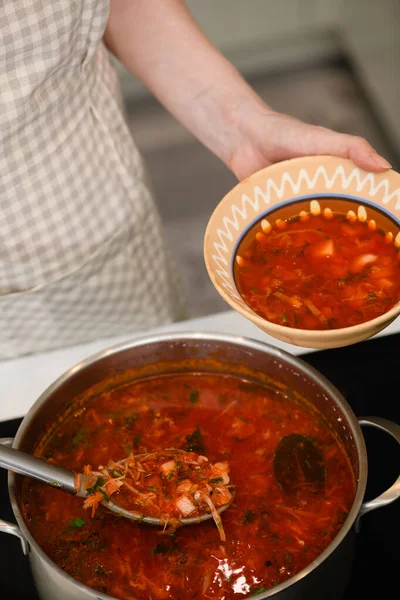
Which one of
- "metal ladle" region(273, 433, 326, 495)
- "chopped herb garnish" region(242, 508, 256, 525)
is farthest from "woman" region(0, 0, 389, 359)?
"chopped herb garnish" region(242, 508, 256, 525)

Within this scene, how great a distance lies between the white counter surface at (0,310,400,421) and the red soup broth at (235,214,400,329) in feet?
0.96

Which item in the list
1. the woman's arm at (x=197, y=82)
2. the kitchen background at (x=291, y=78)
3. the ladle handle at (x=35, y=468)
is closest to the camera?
the ladle handle at (x=35, y=468)

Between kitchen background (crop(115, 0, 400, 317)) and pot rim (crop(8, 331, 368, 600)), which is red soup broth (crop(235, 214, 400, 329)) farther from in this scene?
kitchen background (crop(115, 0, 400, 317))

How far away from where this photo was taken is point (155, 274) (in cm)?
192

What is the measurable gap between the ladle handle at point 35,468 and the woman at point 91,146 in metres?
0.59

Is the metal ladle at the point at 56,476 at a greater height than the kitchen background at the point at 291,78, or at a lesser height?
greater

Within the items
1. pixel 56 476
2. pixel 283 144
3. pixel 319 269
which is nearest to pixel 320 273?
pixel 319 269

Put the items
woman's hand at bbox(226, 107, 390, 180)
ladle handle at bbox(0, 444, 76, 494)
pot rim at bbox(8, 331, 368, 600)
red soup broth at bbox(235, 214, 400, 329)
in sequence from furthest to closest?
woman's hand at bbox(226, 107, 390, 180)
red soup broth at bbox(235, 214, 400, 329)
ladle handle at bbox(0, 444, 76, 494)
pot rim at bbox(8, 331, 368, 600)

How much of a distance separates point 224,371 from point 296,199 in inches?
13.5

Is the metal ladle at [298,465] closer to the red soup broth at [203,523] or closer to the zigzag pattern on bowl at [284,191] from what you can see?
the red soup broth at [203,523]

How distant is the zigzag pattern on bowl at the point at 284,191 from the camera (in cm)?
127

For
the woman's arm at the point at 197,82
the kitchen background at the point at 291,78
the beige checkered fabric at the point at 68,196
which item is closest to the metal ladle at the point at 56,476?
the beige checkered fabric at the point at 68,196

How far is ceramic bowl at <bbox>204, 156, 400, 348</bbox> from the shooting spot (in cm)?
126

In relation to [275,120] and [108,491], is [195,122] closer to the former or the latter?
[275,120]
